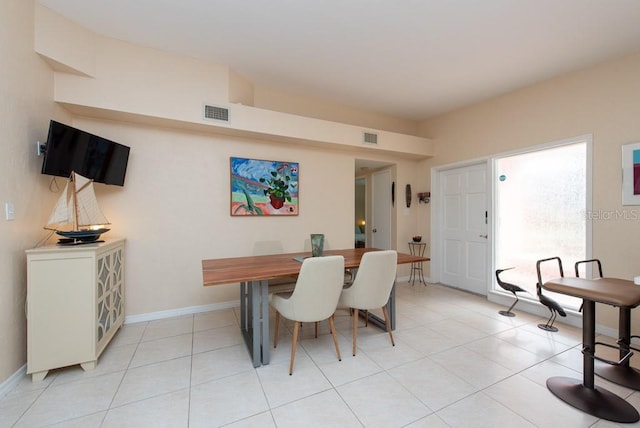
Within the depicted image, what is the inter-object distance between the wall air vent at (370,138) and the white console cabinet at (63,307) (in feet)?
11.3

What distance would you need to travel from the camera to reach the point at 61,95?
2.36 meters

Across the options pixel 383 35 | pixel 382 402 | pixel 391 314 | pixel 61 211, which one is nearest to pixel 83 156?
pixel 61 211

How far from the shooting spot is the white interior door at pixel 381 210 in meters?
4.92

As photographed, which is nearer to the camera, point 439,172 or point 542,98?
point 542,98

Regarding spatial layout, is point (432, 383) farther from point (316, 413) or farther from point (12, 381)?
point (12, 381)

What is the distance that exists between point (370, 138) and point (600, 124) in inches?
102

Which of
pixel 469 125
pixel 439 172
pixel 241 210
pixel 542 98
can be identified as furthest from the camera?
pixel 439 172

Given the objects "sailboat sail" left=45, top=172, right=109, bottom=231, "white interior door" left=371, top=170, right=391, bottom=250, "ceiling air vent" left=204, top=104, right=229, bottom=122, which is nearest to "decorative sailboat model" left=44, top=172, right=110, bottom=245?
"sailboat sail" left=45, top=172, right=109, bottom=231

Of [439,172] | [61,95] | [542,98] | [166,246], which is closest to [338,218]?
[439,172]

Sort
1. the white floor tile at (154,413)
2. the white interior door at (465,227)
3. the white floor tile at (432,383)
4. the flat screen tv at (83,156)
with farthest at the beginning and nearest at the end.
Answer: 1. the white interior door at (465,227)
2. the flat screen tv at (83,156)
3. the white floor tile at (432,383)
4. the white floor tile at (154,413)

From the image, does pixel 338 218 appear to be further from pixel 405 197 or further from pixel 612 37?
pixel 612 37

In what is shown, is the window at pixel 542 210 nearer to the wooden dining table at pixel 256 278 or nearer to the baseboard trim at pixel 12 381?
the wooden dining table at pixel 256 278

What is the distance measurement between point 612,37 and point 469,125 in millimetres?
1708

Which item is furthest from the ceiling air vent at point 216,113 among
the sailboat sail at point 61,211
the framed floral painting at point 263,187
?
the sailboat sail at point 61,211
